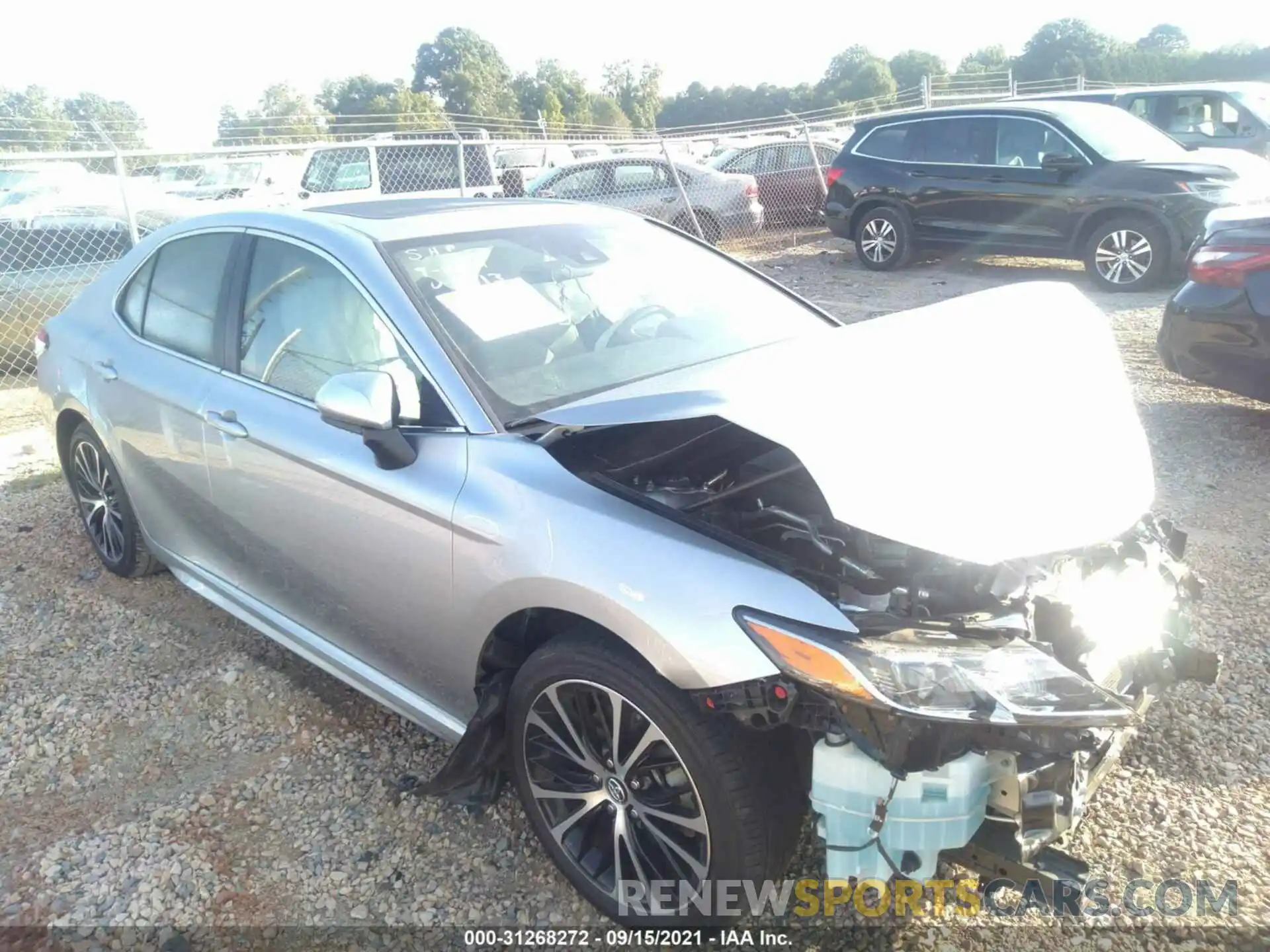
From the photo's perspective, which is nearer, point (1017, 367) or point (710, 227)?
point (1017, 367)

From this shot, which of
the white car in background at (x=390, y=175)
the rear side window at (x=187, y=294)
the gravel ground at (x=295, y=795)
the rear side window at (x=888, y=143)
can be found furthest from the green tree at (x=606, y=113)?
the gravel ground at (x=295, y=795)

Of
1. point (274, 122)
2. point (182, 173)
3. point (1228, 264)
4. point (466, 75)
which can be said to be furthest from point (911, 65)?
point (1228, 264)

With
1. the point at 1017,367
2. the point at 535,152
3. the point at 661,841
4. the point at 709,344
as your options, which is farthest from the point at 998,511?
the point at 535,152

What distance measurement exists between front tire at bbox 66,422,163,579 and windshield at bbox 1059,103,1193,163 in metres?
9.39

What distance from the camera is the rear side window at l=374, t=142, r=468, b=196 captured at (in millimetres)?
13500

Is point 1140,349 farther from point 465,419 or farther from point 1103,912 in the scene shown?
point 465,419

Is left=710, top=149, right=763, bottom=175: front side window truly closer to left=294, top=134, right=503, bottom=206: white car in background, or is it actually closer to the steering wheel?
left=294, top=134, right=503, bottom=206: white car in background

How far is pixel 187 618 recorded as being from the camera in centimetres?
423

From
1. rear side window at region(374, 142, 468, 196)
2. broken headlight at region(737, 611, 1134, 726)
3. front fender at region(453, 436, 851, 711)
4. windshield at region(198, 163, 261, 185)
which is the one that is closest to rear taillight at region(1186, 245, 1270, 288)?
broken headlight at region(737, 611, 1134, 726)

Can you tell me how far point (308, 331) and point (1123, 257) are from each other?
29.1ft

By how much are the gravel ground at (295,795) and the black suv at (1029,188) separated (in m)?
5.79

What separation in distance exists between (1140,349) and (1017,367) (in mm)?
5776

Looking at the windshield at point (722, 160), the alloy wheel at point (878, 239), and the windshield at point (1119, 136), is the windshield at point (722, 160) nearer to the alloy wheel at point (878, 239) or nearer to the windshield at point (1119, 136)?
the alloy wheel at point (878, 239)

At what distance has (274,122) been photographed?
21.3 m
